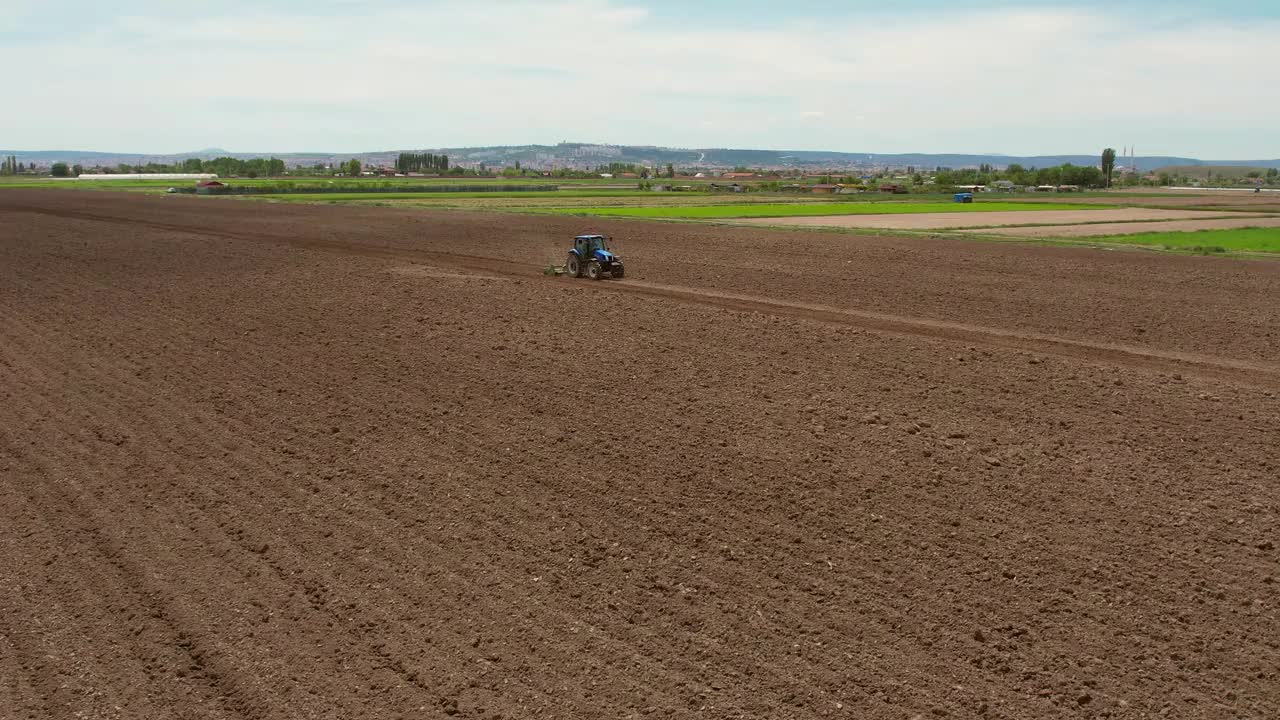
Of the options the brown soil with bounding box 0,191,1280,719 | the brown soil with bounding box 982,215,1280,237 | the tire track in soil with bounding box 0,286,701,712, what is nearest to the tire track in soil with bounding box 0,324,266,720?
the brown soil with bounding box 0,191,1280,719

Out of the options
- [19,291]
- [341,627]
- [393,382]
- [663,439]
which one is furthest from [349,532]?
[19,291]

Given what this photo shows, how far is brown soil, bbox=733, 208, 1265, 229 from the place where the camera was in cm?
6156

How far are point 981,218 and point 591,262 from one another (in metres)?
44.0

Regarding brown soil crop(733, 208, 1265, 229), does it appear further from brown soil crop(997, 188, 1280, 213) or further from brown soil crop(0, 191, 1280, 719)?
brown soil crop(0, 191, 1280, 719)

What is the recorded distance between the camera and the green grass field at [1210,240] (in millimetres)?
43469

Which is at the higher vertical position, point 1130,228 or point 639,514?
point 1130,228

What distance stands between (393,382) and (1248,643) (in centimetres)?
1367

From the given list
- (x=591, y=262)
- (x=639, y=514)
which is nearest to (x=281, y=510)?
(x=639, y=514)

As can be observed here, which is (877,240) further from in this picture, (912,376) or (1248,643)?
(1248,643)

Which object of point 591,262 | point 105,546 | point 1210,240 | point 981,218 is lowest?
point 105,546

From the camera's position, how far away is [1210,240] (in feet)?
157

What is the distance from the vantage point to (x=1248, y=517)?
1215 cm

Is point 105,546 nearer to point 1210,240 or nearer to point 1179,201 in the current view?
point 1210,240

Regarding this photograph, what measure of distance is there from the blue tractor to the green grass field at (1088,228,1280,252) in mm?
24849
